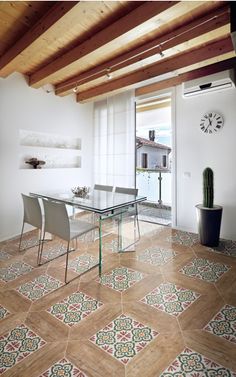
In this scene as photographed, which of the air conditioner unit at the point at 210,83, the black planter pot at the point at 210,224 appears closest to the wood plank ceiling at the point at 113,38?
the air conditioner unit at the point at 210,83

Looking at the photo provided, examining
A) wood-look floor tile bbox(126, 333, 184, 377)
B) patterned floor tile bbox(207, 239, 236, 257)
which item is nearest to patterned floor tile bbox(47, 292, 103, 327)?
wood-look floor tile bbox(126, 333, 184, 377)

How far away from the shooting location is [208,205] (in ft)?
10.3

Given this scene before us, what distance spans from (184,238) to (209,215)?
24.9 inches

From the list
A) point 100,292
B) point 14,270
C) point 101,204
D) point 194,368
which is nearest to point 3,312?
point 14,270

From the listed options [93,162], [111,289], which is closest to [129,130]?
[93,162]

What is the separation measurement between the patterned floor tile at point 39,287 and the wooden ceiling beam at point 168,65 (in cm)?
308

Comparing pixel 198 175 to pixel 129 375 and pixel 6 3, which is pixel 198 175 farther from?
pixel 6 3

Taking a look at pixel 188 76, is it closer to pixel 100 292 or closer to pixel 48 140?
pixel 48 140

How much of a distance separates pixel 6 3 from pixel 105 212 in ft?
6.99

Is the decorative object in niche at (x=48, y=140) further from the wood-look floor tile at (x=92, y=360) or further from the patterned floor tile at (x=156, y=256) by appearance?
the wood-look floor tile at (x=92, y=360)

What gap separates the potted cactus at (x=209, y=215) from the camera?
10.1 ft

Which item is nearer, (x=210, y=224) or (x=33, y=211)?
(x=33, y=211)

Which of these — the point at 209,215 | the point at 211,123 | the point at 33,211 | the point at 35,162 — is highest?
the point at 211,123

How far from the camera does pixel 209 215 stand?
3080mm
